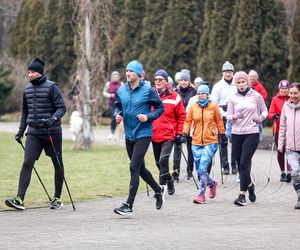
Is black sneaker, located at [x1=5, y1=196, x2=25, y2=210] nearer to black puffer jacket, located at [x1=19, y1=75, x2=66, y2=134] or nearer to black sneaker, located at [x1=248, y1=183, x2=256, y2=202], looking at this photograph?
black puffer jacket, located at [x1=19, y1=75, x2=66, y2=134]

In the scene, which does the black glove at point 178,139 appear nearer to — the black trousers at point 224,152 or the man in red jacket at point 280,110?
the man in red jacket at point 280,110

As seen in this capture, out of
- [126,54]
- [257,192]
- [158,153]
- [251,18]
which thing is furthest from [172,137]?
[126,54]

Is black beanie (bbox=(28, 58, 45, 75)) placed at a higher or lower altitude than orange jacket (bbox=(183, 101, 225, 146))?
higher

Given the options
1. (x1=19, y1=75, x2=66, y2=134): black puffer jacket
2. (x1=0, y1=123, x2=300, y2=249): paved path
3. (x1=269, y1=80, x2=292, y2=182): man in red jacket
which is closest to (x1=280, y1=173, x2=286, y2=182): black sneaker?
(x1=269, y1=80, x2=292, y2=182): man in red jacket

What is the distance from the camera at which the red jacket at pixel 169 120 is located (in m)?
14.6

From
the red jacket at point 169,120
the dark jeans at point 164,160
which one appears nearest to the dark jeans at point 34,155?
the dark jeans at point 164,160

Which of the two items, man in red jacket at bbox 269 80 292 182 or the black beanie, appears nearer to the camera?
the black beanie

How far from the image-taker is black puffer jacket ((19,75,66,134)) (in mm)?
13180

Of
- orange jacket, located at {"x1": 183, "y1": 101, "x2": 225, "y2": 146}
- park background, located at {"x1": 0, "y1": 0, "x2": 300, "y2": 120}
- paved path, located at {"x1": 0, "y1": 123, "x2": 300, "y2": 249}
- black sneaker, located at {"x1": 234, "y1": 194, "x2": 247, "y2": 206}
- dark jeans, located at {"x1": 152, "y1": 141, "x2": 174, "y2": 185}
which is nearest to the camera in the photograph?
paved path, located at {"x1": 0, "y1": 123, "x2": 300, "y2": 249}

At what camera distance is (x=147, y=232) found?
1108 cm

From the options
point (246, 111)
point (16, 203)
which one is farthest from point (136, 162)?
point (246, 111)

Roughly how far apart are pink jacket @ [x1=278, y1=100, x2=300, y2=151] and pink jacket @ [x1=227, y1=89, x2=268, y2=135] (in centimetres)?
34

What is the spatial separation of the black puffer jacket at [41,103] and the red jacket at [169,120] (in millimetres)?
1902

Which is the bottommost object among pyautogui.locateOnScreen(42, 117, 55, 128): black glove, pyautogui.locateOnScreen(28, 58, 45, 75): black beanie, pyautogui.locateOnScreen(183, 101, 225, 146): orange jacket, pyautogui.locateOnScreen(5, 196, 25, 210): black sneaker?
pyautogui.locateOnScreen(5, 196, 25, 210): black sneaker
